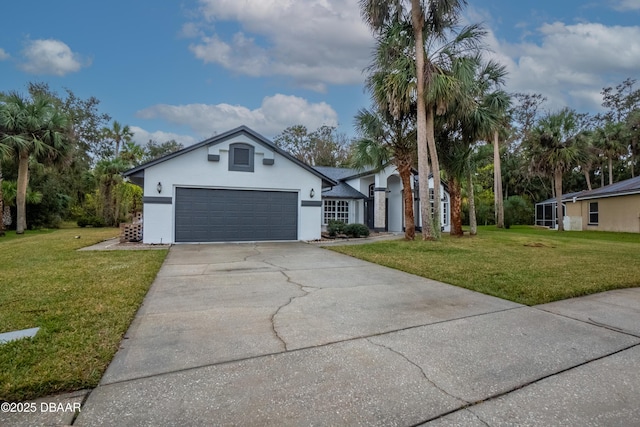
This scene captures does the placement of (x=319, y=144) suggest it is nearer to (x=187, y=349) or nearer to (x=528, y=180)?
(x=528, y=180)

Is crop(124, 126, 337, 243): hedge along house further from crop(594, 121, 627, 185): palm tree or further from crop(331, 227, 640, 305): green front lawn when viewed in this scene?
crop(594, 121, 627, 185): palm tree

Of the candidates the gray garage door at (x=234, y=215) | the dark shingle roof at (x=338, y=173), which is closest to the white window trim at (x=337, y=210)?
the dark shingle roof at (x=338, y=173)

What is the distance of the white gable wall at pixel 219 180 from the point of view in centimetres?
1209

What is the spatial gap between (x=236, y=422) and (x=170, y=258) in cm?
770

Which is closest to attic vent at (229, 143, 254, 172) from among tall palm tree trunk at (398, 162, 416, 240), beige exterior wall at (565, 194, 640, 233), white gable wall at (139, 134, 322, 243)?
white gable wall at (139, 134, 322, 243)

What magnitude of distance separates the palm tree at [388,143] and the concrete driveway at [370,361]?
344 inches

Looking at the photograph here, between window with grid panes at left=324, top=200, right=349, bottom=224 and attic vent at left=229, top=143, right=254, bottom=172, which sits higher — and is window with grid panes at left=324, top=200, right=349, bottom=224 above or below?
below

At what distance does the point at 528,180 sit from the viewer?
3541 centimetres

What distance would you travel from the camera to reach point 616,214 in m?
20.5

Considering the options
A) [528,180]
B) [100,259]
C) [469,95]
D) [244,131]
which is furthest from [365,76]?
[528,180]

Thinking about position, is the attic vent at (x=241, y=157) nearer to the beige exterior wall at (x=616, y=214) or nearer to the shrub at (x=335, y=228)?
the shrub at (x=335, y=228)

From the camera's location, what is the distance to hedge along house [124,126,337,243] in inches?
480

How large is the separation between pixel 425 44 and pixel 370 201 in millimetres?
9337

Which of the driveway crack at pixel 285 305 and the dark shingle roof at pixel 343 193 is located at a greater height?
the dark shingle roof at pixel 343 193
